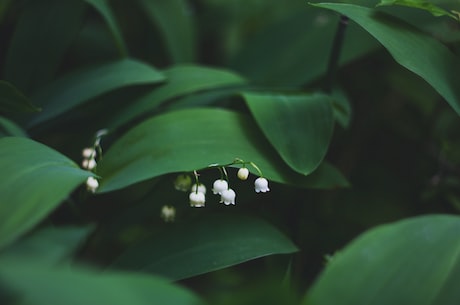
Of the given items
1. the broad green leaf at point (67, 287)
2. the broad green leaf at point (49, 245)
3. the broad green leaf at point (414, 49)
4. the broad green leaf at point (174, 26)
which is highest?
the broad green leaf at point (414, 49)

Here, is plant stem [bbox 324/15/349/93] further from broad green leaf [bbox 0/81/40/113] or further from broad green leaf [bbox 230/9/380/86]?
broad green leaf [bbox 0/81/40/113]

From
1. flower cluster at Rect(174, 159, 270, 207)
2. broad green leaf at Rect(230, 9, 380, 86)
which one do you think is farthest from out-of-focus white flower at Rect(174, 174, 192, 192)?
broad green leaf at Rect(230, 9, 380, 86)

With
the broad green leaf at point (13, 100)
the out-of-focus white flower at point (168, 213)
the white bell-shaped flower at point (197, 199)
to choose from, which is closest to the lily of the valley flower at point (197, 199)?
the white bell-shaped flower at point (197, 199)

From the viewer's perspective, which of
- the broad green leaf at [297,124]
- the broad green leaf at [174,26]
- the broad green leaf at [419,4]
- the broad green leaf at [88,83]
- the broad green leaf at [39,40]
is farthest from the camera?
the broad green leaf at [174,26]

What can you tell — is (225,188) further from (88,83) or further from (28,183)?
(88,83)

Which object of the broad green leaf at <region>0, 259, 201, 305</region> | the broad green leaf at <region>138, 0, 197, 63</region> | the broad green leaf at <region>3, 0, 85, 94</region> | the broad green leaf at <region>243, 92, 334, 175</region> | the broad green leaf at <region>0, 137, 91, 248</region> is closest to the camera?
the broad green leaf at <region>0, 259, 201, 305</region>

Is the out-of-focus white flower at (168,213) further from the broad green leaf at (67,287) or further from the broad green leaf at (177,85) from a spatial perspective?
the broad green leaf at (67,287)

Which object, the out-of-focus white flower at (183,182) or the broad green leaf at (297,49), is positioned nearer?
the out-of-focus white flower at (183,182)
